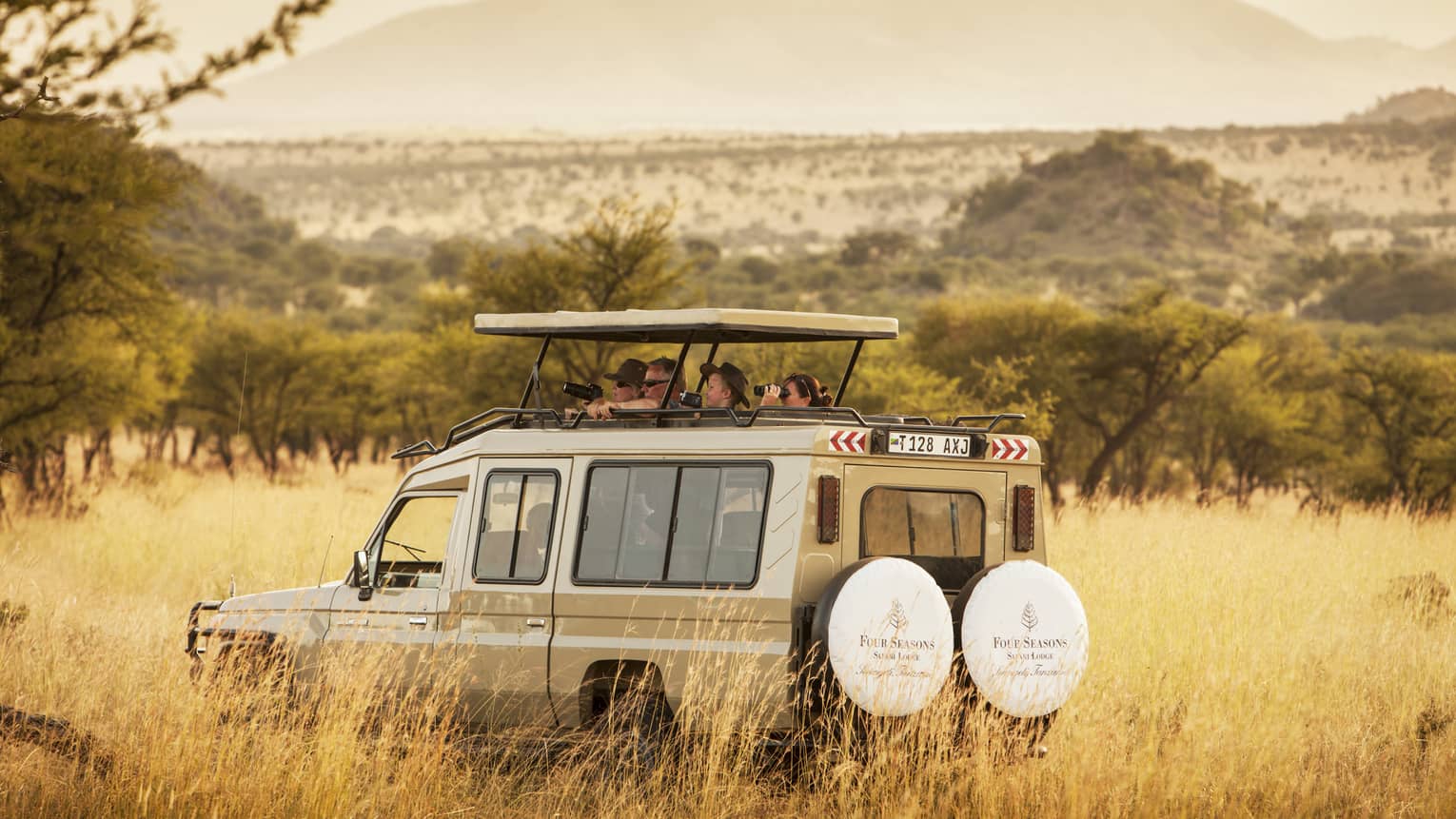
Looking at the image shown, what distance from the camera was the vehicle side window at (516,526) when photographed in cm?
824

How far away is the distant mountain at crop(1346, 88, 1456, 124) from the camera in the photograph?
160 metres

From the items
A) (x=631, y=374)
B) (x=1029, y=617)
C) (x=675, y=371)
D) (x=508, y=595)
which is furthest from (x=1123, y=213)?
(x=1029, y=617)

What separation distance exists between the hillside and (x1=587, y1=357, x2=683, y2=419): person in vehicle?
70315mm

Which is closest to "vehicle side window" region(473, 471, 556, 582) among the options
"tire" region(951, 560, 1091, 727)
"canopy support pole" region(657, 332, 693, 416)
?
"canopy support pole" region(657, 332, 693, 416)

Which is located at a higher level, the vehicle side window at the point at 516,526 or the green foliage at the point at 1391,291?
the green foliage at the point at 1391,291

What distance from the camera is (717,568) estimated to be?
762cm

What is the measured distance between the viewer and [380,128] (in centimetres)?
18950

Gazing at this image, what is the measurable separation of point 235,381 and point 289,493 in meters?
12.9

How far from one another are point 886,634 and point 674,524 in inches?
48.6

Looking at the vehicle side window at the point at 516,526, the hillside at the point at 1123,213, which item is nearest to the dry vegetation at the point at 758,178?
the hillside at the point at 1123,213

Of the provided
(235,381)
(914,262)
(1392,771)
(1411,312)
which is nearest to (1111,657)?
(1392,771)

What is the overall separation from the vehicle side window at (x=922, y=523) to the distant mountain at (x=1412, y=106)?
16481 centimetres

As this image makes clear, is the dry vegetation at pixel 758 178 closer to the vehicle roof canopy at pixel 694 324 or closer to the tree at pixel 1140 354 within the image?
the tree at pixel 1140 354

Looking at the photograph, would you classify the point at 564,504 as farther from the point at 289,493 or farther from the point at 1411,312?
the point at 1411,312
